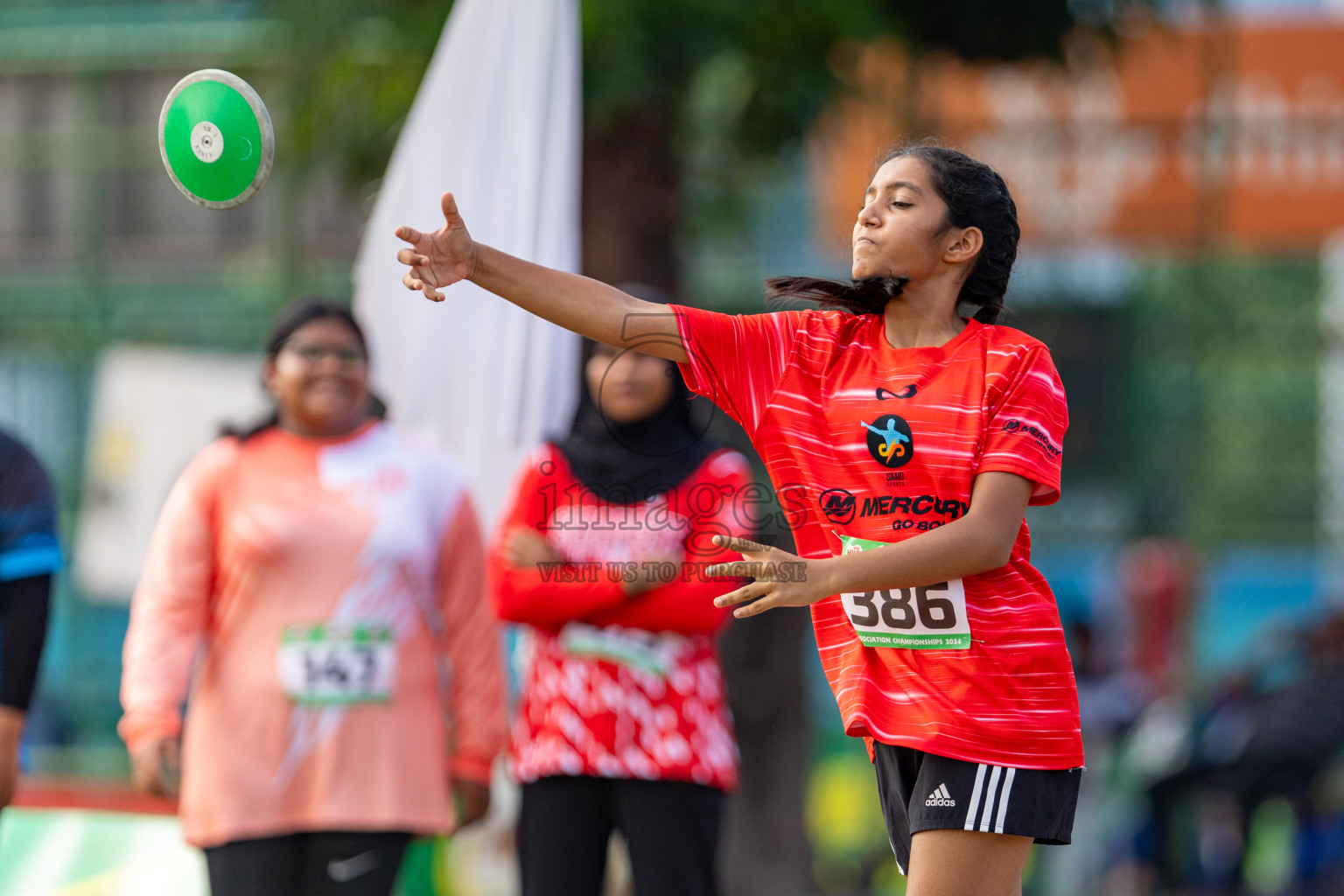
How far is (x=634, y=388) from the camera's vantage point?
3939 mm

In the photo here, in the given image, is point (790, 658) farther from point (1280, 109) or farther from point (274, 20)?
point (1280, 109)

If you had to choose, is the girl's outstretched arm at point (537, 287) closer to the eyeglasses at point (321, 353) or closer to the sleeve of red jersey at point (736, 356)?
the sleeve of red jersey at point (736, 356)

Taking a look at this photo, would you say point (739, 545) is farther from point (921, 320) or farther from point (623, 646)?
point (623, 646)

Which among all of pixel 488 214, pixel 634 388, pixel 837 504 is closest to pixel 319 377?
pixel 634 388

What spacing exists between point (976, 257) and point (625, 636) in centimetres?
160

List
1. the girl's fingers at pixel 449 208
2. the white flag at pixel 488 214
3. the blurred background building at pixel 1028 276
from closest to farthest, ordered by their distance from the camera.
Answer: the girl's fingers at pixel 449 208 < the white flag at pixel 488 214 < the blurred background building at pixel 1028 276

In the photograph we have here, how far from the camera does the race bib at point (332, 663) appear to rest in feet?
11.8

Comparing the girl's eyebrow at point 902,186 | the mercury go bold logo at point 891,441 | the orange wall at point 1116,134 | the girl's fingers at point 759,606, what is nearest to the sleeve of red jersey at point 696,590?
the mercury go bold logo at point 891,441

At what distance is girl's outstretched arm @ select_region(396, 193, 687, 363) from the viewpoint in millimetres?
2379

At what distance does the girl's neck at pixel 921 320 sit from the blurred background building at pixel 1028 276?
11.9 feet

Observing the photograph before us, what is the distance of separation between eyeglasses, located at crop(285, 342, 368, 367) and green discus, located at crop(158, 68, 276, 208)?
3.70 feet

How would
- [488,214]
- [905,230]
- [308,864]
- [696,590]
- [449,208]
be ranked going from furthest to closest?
[488,214] → [696,590] → [308,864] → [905,230] → [449,208]

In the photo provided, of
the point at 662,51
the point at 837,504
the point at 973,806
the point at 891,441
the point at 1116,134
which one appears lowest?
the point at 973,806

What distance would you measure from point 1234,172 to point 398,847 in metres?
6.11
